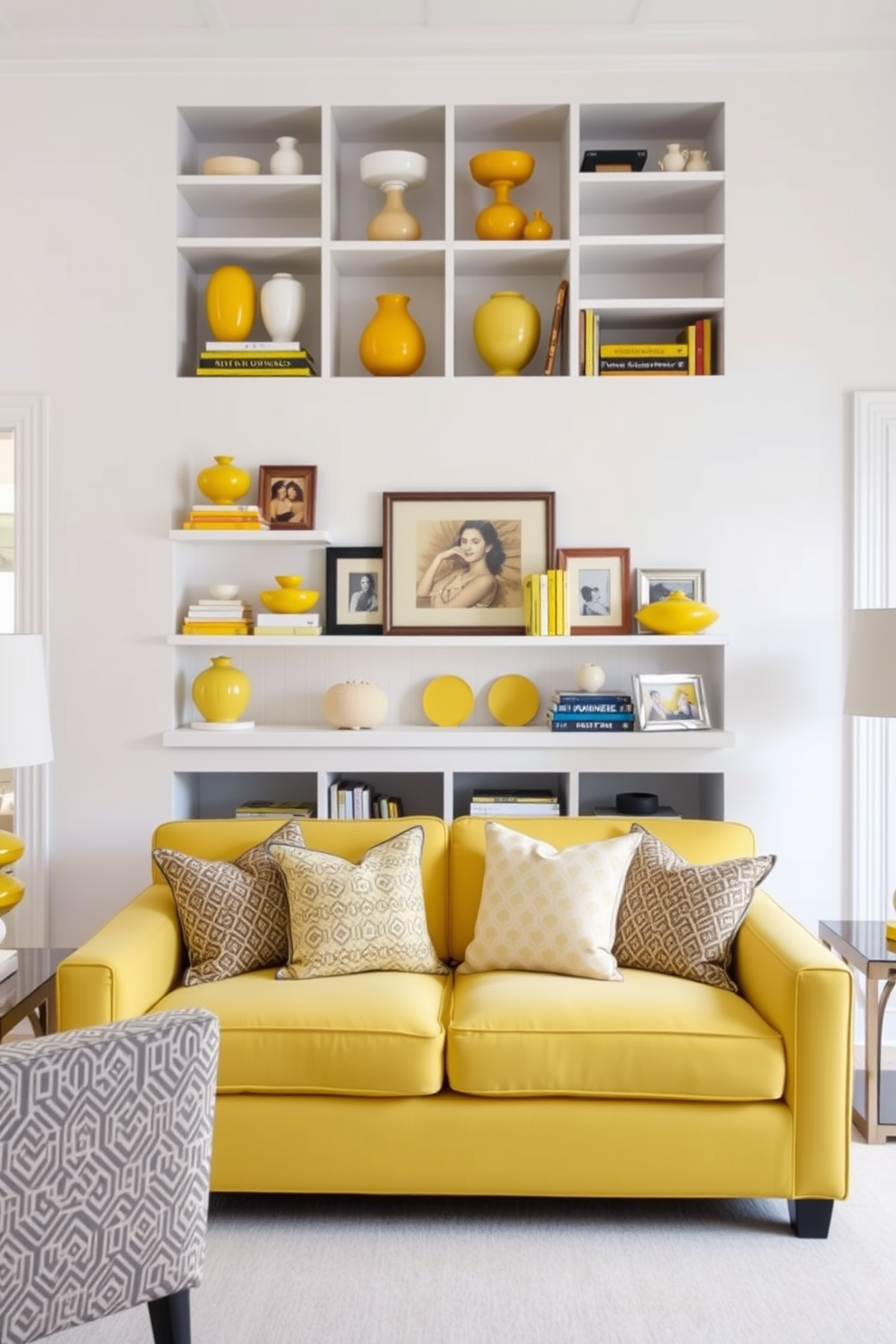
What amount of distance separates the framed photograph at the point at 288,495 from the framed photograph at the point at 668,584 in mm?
1118

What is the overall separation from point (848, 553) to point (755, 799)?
87cm

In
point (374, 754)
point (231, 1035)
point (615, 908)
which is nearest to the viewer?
point (231, 1035)

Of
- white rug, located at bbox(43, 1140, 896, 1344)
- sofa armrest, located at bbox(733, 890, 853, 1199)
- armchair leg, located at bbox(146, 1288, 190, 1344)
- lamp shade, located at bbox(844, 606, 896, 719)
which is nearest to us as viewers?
armchair leg, located at bbox(146, 1288, 190, 1344)

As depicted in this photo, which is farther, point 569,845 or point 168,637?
point 168,637

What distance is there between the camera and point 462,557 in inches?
158

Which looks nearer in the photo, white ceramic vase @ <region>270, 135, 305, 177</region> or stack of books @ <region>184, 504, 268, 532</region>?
stack of books @ <region>184, 504, 268, 532</region>

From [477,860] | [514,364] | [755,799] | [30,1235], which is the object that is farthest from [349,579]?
[30,1235]

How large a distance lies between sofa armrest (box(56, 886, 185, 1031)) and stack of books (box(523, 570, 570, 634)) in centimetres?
156

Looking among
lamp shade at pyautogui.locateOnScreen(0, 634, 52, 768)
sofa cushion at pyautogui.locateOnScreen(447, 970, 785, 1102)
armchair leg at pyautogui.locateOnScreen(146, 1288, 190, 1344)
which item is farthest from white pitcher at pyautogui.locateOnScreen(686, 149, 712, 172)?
armchair leg at pyautogui.locateOnScreen(146, 1288, 190, 1344)

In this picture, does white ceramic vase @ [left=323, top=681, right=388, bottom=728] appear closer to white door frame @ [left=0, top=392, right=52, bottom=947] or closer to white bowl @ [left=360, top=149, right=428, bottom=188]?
white door frame @ [left=0, top=392, right=52, bottom=947]

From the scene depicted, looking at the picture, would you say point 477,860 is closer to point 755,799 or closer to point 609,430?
point 755,799

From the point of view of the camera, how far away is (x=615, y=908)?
291cm

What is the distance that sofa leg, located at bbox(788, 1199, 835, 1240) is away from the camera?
2498 millimetres

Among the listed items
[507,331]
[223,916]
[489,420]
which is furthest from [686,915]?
[507,331]
